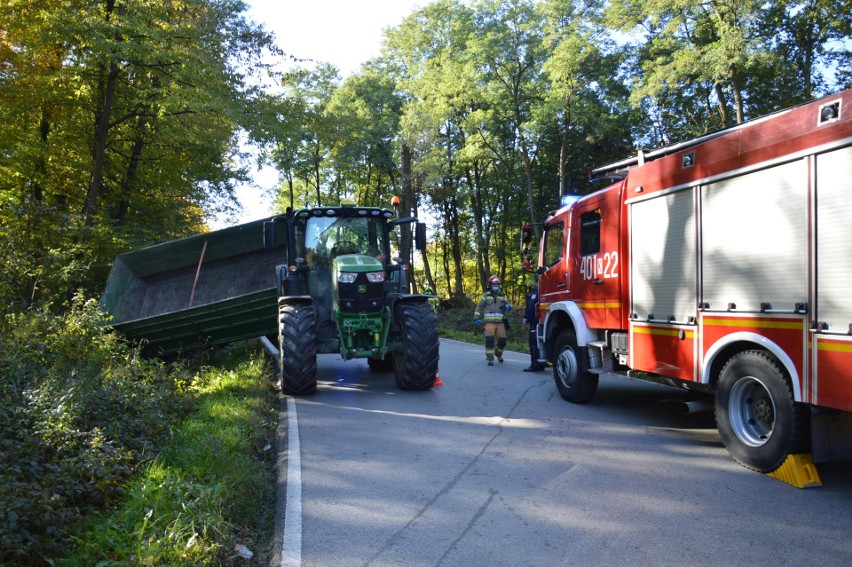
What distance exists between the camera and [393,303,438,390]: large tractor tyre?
930 centimetres

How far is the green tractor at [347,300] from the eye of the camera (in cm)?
903

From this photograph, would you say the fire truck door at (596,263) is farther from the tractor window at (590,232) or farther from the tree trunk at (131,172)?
the tree trunk at (131,172)

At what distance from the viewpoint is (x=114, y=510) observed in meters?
4.23

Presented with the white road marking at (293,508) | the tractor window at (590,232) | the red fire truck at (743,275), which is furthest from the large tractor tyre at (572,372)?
the white road marking at (293,508)

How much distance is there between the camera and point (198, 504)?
4211mm

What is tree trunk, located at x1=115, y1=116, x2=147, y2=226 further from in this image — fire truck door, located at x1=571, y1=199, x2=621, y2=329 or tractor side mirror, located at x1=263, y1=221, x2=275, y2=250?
fire truck door, located at x1=571, y1=199, x2=621, y2=329

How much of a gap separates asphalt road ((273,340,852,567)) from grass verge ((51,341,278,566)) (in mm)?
234

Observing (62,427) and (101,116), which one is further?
(101,116)

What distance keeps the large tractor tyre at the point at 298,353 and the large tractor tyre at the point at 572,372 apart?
11.9 feet

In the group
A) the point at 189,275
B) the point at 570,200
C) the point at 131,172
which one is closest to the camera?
the point at 570,200

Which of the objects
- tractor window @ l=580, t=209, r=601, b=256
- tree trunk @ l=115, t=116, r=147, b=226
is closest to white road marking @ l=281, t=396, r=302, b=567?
tractor window @ l=580, t=209, r=601, b=256

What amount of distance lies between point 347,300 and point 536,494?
5222mm

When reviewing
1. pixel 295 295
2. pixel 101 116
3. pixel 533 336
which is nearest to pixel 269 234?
pixel 295 295

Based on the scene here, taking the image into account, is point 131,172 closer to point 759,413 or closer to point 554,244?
point 554,244
